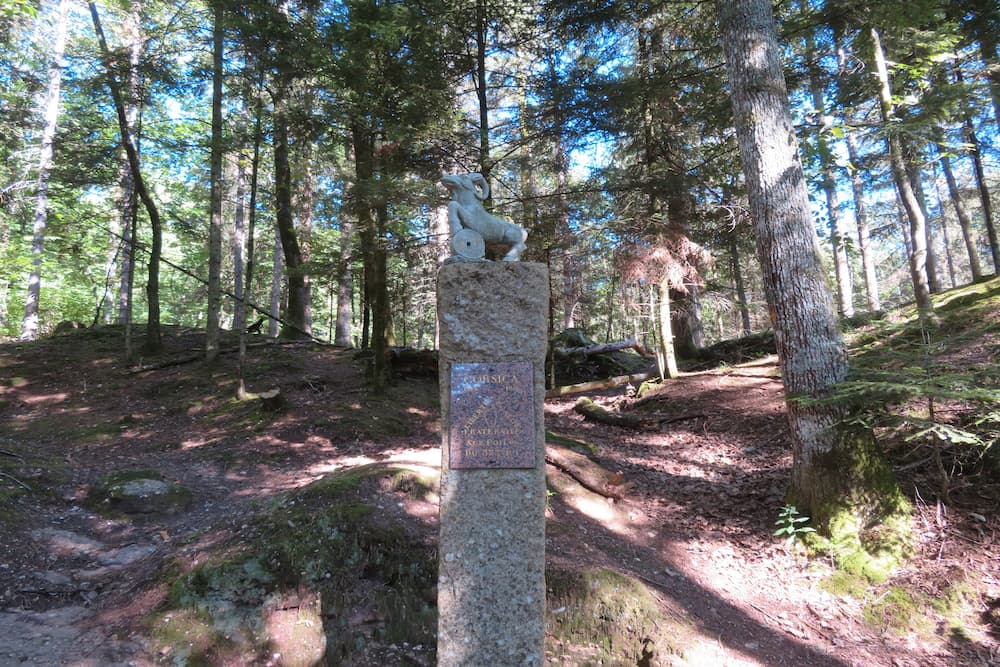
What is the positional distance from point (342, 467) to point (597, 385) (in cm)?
727

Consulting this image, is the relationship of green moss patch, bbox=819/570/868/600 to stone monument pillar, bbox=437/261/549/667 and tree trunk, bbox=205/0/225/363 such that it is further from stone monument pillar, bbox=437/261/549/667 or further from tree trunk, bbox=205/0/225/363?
tree trunk, bbox=205/0/225/363

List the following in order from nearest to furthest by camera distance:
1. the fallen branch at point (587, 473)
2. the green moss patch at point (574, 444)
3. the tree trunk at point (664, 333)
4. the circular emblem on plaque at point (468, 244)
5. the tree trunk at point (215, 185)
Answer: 1. the circular emblem on plaque at point (468, 244)
2. the fallen branch at point (587, 473)
3. the green moss patch at point (574, 444)
4. the tree trunk at point (215, 185)
5. the tree trunk at point (664, 333)

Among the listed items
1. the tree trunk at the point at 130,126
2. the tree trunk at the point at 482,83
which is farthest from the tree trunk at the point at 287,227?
the tree trunk at the point at 482,83

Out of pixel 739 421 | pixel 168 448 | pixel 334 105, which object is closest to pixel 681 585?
pixel 739 421

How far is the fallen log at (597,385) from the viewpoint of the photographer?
12516 millimetres

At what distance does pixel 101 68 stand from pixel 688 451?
46.7 feet

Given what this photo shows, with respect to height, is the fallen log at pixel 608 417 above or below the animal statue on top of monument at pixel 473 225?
below

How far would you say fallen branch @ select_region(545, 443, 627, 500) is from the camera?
6356 mm

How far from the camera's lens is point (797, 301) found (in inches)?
208

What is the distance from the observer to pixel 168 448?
8.23 metres

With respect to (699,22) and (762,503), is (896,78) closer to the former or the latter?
(699,22)

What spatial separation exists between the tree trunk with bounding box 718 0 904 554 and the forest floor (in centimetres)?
54

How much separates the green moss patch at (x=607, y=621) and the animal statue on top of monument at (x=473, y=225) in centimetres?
276

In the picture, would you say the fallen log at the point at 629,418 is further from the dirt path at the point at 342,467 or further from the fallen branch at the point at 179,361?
the fallen branch at the point at 179,361
